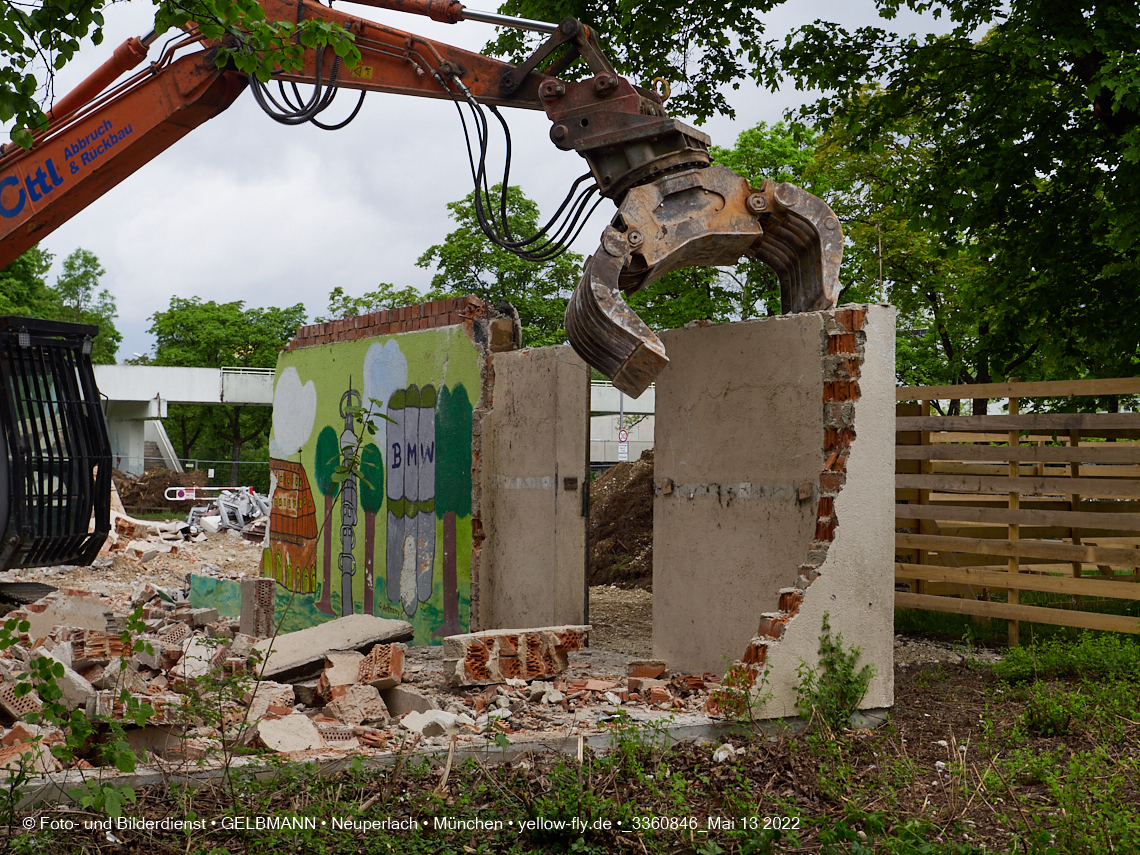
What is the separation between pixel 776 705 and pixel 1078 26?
7.04 m

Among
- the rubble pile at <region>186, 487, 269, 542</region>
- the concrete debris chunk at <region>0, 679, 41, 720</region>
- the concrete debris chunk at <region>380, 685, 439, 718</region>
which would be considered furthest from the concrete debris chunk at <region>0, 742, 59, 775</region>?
the rubble pile at <region>186, 487, 269, 542</region>

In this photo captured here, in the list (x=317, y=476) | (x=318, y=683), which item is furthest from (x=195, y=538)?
(x=318, y=683)

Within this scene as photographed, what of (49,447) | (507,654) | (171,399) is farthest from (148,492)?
(507,654)

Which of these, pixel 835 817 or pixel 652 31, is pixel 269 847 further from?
pixel 652 31

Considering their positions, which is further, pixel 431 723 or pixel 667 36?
pixel 667 36

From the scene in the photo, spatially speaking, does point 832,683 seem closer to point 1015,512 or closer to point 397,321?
point 1015,512

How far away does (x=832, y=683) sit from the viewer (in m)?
5.73

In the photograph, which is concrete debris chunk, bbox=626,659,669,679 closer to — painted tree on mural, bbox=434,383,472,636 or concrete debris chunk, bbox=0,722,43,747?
painted tree on mural, bbox=434,383,472,636

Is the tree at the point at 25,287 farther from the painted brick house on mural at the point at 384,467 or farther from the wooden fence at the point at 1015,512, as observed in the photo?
the wooden fence at the point at 1015,512

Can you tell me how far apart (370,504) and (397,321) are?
6.70 ft

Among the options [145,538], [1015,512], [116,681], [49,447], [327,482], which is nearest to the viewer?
[116,681]

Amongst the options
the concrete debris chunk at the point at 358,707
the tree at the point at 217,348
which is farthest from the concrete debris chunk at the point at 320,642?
the tree at the point at 217,348

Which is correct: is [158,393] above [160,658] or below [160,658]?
above

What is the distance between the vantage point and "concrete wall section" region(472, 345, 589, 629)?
8.11m
